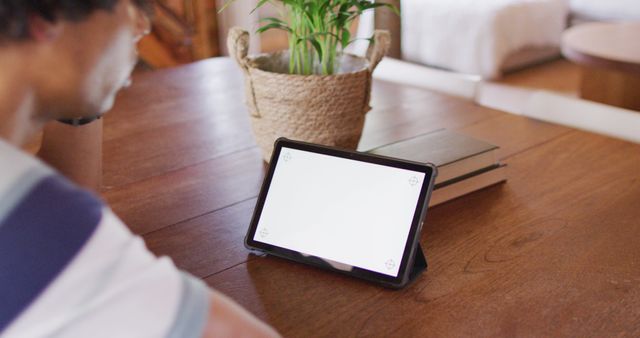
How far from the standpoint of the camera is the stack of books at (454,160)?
1.01 metres

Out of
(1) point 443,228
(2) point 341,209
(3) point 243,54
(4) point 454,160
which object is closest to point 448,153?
(4) point 454,160

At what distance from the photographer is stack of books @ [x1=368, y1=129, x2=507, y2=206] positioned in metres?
1.01

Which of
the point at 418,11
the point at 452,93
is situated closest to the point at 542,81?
the point at 418,11

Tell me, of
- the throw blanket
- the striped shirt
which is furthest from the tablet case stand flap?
the throw blanket

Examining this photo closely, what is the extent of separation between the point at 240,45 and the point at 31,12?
2.14ft

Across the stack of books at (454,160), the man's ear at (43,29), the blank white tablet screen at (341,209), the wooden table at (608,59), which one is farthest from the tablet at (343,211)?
the wooden table at (608,59)

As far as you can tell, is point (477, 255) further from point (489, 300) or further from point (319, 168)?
point (319, 168)

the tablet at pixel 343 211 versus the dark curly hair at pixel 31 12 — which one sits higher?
the dark curly hair at pixel 31 12

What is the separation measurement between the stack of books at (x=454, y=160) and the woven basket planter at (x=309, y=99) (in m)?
0.07

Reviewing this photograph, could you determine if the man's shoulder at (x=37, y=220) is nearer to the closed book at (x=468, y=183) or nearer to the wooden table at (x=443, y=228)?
the wooden table at (x=443, y=228)

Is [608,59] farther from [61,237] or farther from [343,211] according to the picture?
[61,237]

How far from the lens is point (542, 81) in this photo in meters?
3.78

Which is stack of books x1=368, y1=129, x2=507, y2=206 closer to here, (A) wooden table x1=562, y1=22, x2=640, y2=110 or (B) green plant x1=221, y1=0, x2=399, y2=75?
(B) green plant x1=221, y1=0, x2=399, y2=75

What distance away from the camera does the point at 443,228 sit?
3.13 ft
